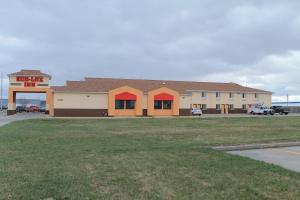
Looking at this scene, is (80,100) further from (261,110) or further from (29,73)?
(261,110)

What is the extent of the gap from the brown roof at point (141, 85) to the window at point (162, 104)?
8.21 ft

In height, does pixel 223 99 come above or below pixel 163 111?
above

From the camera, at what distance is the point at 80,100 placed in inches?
2131

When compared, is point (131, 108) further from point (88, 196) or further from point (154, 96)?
point (88, 196)

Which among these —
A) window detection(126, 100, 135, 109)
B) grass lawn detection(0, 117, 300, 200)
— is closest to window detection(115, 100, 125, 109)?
window detection(126, 100, 135, 109)

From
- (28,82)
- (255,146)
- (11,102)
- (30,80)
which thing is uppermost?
(30,80)

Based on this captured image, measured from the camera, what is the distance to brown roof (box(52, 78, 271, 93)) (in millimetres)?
55406

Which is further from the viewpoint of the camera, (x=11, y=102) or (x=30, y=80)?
(x=11, y=102)

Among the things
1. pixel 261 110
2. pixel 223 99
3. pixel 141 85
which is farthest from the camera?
pixel 223 99

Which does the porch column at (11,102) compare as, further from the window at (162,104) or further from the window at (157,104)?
the window at (162,104)

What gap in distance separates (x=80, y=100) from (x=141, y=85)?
513 inches

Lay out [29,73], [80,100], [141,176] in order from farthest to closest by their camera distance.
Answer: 1. [29,73]
2. [80,100]
3. [141,176]

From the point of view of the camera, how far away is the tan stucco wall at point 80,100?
2097 inches

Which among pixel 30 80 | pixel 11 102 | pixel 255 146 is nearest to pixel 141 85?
pixel 30 80
